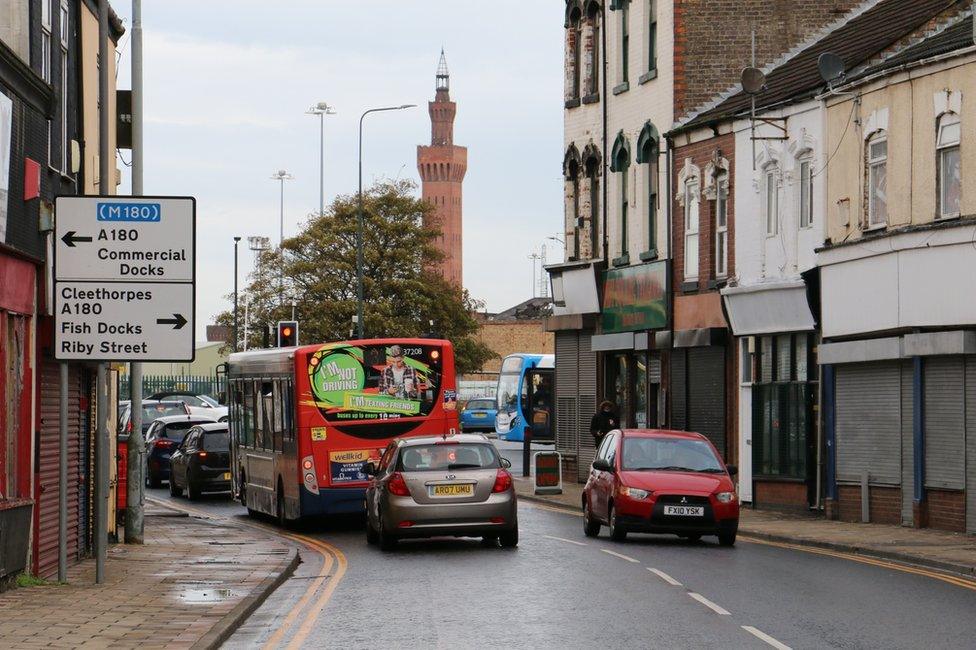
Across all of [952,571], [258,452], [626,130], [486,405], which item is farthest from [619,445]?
[486,405]

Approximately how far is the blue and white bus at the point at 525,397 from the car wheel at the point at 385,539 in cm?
4406

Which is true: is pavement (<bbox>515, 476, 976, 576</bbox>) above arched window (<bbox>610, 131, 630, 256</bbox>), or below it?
below

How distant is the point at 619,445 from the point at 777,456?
9671 millimetres

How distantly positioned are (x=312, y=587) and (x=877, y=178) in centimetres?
1519

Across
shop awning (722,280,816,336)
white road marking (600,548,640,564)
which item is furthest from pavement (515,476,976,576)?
shop awning (722,280,816,336)

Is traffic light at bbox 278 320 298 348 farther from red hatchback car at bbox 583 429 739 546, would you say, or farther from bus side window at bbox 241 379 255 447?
red hatchback car at bbox 583 429 739 546

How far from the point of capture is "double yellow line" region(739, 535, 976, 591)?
19531 millimetres

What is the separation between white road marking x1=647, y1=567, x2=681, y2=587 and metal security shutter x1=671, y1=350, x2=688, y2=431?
62.6ft

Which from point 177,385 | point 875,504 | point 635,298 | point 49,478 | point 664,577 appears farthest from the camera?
point 177,385

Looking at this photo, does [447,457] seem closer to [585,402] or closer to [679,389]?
[679,389]

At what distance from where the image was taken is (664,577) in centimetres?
1941

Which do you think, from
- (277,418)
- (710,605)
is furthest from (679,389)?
(710,605)

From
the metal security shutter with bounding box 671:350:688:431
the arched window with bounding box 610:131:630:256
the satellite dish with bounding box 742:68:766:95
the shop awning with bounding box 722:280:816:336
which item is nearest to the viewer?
the shop awning with bounding box 722:280:816:336

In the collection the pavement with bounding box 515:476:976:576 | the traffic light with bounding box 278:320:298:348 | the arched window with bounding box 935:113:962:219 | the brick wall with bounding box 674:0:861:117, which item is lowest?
the pavement with bounding box 515:476:976:576
